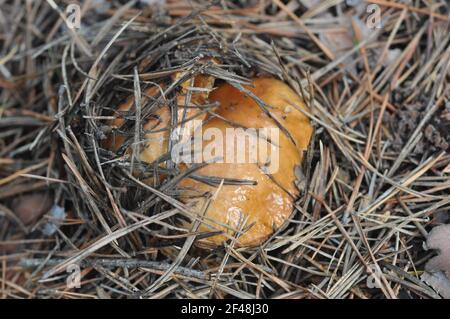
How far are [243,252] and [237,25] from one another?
1196 mm

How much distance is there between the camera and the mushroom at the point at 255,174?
1924mm

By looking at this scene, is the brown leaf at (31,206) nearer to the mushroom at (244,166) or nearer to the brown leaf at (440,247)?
the mushroom at (244,166)

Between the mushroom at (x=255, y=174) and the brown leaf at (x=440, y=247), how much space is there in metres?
0.59

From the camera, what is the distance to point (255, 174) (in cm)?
Answer: 194

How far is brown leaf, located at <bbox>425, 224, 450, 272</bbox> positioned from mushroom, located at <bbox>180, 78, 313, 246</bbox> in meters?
0.59

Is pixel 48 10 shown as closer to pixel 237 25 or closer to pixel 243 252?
pixel 237 25

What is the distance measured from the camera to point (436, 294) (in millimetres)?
1947

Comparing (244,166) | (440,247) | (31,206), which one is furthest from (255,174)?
(31,206)

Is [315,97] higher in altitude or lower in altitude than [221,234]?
higher

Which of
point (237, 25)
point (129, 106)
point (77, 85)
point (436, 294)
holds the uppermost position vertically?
point (237, 25)

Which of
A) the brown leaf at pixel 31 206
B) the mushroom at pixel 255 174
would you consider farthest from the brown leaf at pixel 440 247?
the brown leaf at pixel 31 206

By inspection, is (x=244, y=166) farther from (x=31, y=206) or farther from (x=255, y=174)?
(x=31, y=206)

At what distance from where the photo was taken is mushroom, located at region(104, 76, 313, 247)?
1.92 metres

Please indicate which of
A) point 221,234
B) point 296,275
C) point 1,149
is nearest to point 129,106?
point 221,234
